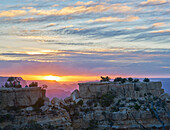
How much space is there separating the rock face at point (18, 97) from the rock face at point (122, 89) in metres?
11.9

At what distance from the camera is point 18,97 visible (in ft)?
187

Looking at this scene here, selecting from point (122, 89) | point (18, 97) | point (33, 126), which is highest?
point (122, 89)

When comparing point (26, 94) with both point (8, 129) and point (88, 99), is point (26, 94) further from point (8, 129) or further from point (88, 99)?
point (88, 99)

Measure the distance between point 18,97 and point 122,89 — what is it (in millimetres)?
22658

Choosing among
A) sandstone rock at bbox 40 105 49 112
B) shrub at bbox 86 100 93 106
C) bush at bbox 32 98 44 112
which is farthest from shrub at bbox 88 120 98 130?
bush at bbox 32 98 44 112

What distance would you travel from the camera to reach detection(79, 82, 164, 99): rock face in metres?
62.2

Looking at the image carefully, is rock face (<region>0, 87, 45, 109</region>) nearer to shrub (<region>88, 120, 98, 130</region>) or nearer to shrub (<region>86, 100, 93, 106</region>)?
shrub (<region>86, 100, 93, 106</region>)

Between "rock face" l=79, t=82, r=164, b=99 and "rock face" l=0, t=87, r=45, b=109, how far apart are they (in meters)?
11.9

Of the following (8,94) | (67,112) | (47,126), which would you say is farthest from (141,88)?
(8,94)

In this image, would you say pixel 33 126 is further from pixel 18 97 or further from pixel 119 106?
pixel 119 106

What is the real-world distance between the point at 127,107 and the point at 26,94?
20.9 meters

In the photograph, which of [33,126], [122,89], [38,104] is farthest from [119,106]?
[33,126]

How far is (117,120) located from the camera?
54.9 m

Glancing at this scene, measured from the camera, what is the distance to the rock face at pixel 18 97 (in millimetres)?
55966
